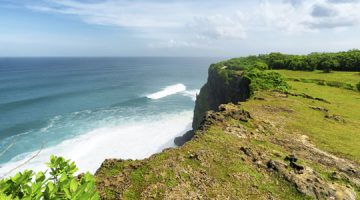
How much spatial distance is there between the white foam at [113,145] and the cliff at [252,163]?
2673 cm

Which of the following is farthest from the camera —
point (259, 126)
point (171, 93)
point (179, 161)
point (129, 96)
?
point (171, 93)

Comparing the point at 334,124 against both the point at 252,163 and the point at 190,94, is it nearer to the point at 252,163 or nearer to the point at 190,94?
the point at 252,163

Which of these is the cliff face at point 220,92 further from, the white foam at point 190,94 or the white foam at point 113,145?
the white foam at point 190,94

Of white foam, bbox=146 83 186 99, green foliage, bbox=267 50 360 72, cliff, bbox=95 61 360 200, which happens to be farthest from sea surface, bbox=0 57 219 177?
green foliage, bbox=267 50 360 72

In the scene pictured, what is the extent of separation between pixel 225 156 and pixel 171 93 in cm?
8235

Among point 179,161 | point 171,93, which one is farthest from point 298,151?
point 171,93

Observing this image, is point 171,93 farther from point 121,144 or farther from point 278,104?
point 278,104

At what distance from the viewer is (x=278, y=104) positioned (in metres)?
27.1

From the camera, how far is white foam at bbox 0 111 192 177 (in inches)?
1641

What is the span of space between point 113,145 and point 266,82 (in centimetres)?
2642

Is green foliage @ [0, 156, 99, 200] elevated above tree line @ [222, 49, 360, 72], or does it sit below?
→ above

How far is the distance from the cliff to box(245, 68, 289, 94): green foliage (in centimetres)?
1037

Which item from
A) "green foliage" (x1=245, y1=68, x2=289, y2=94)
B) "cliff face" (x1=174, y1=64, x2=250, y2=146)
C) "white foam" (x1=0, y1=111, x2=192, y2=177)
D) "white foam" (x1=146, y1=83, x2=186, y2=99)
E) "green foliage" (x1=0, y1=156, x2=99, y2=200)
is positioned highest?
"green foliage" (x1=0, y1=156, x2=99, y2=200)

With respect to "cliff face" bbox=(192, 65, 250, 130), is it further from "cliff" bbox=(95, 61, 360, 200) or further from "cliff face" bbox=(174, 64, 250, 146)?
"cliff" bbox=(95, 61, 360, 200)
